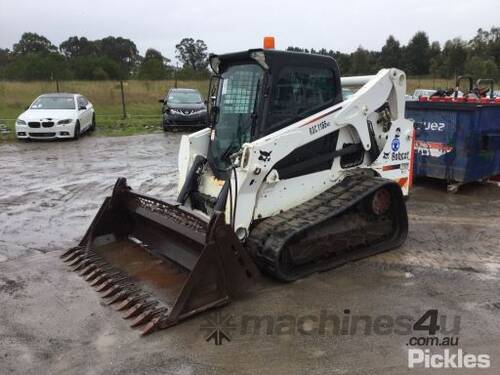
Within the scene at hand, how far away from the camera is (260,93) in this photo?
16.9 ft

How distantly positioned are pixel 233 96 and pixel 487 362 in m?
3.39

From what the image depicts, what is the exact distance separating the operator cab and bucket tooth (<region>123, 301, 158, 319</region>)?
165 cm

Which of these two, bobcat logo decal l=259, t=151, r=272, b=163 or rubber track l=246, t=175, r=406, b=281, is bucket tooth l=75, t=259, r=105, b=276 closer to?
rubber track l=246, t=175, r=406, b=281

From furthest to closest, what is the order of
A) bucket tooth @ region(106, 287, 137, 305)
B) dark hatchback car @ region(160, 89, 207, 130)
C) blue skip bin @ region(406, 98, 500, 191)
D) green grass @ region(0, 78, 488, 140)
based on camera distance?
green grass @ region(0, 78, 488, 140)
dark hatchback car @ region(160, 89, 207, 130)
blue skip bin @ region(406, 98, 500, 191)
bucket tooth @ region(106, 287, 137, 305)

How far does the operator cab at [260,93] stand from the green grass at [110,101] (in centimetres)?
1244

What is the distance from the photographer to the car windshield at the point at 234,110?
5.31 metres

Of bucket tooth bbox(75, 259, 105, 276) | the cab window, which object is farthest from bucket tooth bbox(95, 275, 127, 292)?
the cab window

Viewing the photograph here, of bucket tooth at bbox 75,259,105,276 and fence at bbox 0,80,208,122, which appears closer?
bucket tooth at bbox 75,259,105,276

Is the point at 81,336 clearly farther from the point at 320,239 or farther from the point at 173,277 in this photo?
the point at 320,239

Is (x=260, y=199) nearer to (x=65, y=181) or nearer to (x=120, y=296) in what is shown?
(x=120, y=296)

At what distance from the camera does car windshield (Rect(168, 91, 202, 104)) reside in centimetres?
1881

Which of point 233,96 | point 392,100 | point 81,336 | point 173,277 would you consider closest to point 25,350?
point 81,336

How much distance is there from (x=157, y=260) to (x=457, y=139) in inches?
219
